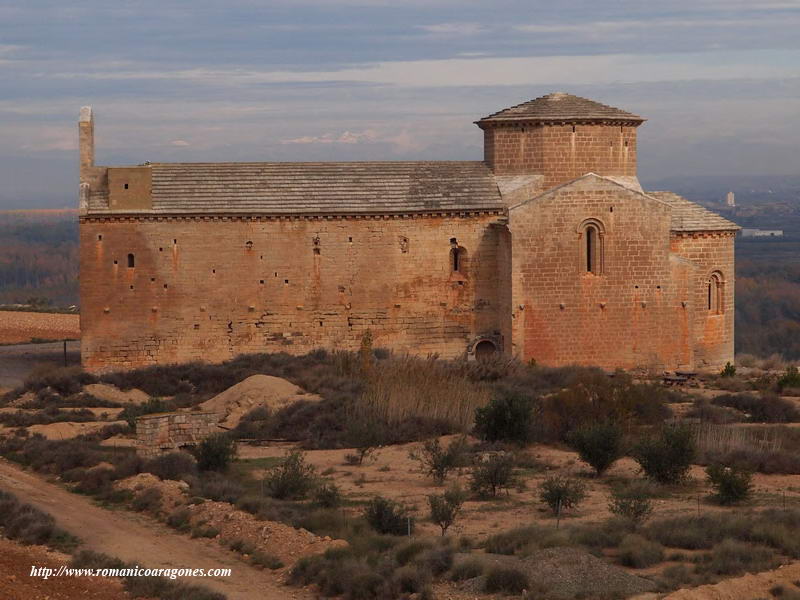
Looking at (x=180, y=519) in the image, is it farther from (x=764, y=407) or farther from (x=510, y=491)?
(x=764, y=407)

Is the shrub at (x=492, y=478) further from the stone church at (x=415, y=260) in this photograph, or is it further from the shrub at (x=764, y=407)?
the stone church at (x=415, y=260)

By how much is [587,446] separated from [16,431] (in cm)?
1062

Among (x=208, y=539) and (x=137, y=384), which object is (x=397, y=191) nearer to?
(x=137, y=384)

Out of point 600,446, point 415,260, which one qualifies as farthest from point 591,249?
point 600,446

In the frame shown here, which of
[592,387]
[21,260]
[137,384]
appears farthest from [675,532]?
[21,260]

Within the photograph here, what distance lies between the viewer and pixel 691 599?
12.6 m

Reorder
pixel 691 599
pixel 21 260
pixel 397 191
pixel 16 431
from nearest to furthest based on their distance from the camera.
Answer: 1. pixel 691 599
2. pixel 16 431
3. pixel 397 191
4. pixel 21 260

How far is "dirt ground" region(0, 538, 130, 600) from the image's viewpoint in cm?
1270

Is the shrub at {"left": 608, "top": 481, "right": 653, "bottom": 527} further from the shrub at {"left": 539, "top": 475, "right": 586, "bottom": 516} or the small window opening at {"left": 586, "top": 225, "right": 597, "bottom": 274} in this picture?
the small window opening at {"left": 586, "top": 225, "right": 597, "bottom": 274}

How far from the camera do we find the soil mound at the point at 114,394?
92.5 ft

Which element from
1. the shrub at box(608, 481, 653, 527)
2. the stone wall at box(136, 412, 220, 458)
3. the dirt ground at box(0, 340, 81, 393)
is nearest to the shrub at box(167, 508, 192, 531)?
the stone wall at box(136, 412, 220, 458)

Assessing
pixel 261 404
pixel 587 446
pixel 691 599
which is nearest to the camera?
pixel 691 599

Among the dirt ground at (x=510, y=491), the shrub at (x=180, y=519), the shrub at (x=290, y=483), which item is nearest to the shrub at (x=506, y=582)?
the dirt ground at (x=510, y=491)

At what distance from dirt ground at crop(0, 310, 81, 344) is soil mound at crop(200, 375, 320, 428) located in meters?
17.8
